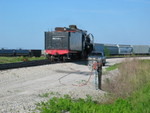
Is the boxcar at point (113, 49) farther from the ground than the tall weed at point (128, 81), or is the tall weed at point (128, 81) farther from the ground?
the boxcar at point (113, 49)

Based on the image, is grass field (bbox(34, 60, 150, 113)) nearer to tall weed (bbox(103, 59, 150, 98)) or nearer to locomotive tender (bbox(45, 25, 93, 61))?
tall weed (bbox(103, 59, 150, 98))

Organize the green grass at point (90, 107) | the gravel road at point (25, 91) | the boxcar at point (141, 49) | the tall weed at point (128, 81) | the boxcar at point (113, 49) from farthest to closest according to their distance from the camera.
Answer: the boxcar at point (141, 49) → the boxcar at point (113, 49) → the tall weed at point (128, 81) → the gravel road at point (25, 91) → the green grass at point (90, 107)

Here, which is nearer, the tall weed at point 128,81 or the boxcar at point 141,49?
the tall weed at point 128,81

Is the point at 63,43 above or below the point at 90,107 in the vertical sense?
above

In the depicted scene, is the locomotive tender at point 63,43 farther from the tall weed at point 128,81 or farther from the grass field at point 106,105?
the grass field at point 106,105

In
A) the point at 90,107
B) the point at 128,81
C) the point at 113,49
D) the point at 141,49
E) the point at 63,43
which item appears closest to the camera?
the point at 90,107

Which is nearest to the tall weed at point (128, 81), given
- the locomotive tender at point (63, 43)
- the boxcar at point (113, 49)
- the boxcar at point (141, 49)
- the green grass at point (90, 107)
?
the green grass at point (90, 107)

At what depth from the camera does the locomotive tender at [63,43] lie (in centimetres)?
3500

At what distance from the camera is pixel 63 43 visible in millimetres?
35344

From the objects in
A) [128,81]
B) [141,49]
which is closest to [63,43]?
[128,81]

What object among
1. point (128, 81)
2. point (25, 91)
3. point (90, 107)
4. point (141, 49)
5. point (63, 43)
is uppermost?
point (63, 43)

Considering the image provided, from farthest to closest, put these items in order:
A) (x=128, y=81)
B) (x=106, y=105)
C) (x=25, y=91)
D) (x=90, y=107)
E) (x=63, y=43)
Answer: (x=63, y=43)
(x=128, y=81)
(x=25, y=91)
(x=106, y=105)
(x=90, y=107)

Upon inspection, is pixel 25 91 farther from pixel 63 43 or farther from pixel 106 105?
pixel 63 43

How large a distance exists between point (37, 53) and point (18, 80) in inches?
1579
